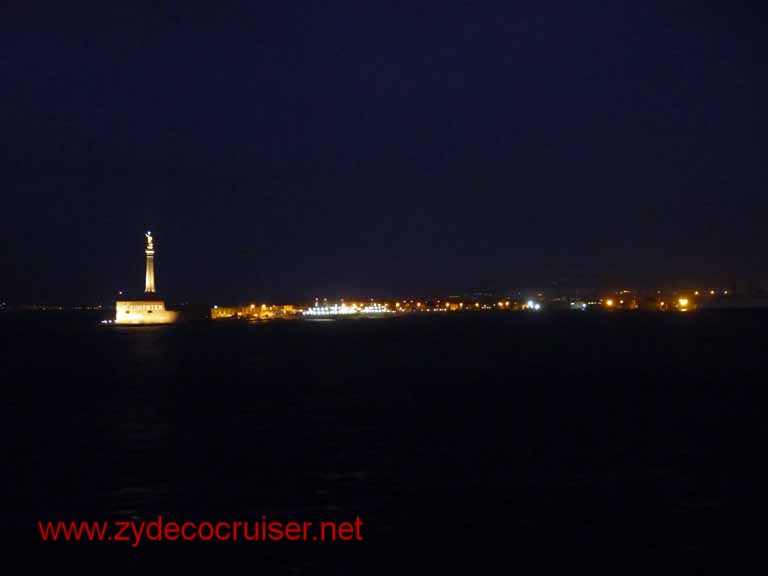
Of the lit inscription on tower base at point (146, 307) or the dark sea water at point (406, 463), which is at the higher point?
the lit inscription on tower base at point (146, 307)

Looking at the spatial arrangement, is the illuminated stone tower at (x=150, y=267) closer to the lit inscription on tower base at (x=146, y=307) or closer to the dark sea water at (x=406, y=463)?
the lit inscription on tower base at (x=146, y=307)

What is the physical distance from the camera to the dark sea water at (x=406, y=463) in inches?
530

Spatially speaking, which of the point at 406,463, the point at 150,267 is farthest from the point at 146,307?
the point at 406,463

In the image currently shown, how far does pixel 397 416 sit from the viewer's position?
2839cm

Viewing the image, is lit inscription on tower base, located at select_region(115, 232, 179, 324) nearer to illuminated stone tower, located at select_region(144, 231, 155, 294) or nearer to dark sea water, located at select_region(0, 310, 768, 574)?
illuminated stone tower, located at select_region(144, 231, 155, 294)

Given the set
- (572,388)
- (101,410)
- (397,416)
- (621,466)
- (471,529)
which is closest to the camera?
(471,529)

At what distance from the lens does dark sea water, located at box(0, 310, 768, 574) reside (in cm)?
1346

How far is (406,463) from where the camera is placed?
779 inches

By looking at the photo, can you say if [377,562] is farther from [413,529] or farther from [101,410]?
[101,410]

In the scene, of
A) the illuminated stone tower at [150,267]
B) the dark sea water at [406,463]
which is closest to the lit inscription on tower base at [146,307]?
the illuminated stone tower at [150,267]

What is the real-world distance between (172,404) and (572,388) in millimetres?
15081

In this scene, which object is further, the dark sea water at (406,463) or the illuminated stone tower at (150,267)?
the illuminated stone tower at (150,267)

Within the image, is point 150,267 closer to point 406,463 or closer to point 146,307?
point 146,307

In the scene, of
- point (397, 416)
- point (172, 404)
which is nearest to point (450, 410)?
point (397, 416)
